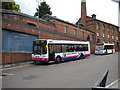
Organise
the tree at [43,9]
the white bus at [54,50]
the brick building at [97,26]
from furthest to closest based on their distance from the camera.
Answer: the tree at [43,9], the brick building at [97,26], the white bus at [54,50]

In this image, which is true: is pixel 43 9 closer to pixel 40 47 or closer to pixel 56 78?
pixel 40 47

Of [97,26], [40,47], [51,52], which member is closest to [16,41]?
[40,47]

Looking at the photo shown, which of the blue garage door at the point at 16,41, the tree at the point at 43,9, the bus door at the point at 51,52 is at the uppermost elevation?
the tree at the point at 43,9

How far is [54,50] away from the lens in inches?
595

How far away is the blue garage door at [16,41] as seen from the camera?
14211 millimetres

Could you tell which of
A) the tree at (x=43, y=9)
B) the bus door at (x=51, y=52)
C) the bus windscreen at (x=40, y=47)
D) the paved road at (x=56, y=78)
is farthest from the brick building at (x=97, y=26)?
the paved road at (x=56, y=78)

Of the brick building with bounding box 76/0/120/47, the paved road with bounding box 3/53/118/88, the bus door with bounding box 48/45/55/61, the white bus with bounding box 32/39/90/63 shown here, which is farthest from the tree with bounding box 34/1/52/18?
the paved road with bounding box 3/53/118/88

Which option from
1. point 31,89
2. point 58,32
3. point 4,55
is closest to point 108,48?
point 58,32

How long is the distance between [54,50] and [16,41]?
503 centimetres

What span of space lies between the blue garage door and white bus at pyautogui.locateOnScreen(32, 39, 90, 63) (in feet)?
7.98

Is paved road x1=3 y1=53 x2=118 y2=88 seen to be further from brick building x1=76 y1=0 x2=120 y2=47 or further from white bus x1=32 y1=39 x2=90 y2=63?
brick building x1=76 y1=0 x2=120 y2=47

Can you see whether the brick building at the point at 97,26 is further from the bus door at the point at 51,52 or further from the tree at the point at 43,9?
the bus door at the point at 51,52

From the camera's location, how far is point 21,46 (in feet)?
53.8

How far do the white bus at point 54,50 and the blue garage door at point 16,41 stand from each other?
2431mm
